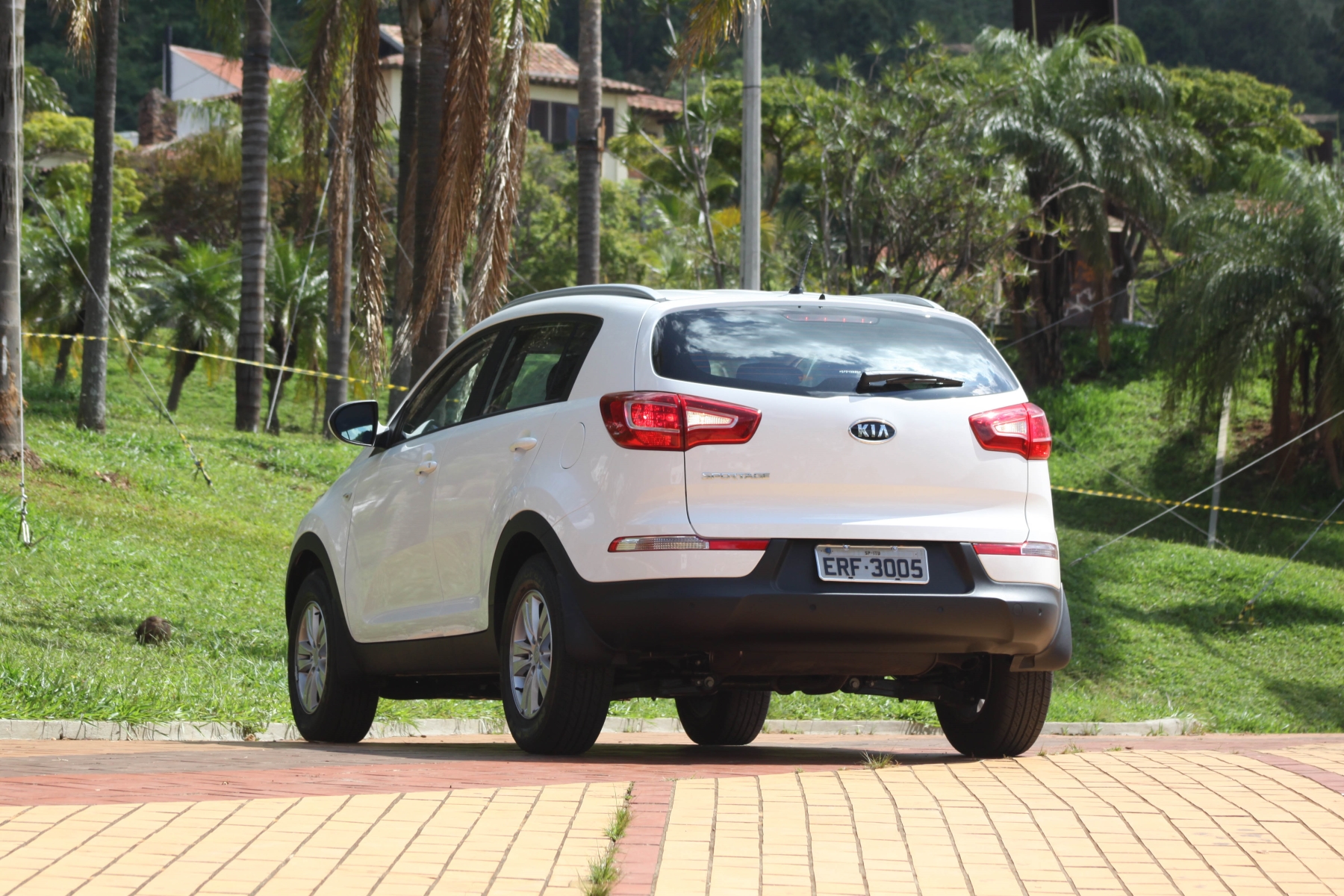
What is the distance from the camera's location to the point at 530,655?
6.59 meters

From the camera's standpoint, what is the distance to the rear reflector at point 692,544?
5.94 meters

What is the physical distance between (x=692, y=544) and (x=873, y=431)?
813 mm

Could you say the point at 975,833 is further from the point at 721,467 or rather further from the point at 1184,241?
the point at 1184,241

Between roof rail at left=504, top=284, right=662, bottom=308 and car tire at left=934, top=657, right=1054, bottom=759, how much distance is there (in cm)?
208

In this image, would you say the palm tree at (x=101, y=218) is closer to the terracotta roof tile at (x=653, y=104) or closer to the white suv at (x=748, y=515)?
the white suv at (x=748, y=515)

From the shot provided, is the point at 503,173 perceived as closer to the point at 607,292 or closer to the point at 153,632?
the point at 153,632

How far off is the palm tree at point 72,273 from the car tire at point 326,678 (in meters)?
34.9

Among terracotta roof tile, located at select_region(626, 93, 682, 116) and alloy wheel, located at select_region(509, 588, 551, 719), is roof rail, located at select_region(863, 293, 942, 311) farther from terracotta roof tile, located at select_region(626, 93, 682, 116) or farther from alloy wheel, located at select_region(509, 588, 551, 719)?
terracotta roof tile, located at select_region(626, 93, 682, 116)

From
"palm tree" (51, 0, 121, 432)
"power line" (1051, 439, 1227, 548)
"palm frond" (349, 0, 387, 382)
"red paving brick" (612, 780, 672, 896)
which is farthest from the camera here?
"power line" (1051, 439, 1227, 548)

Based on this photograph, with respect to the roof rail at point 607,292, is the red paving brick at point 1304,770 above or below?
below

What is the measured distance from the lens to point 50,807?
4.73m

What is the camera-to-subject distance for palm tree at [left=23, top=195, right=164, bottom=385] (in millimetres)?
42875

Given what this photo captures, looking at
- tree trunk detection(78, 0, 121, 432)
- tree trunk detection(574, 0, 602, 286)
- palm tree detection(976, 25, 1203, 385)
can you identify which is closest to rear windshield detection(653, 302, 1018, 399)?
tree trunk detection(574, 0, 602, 286)

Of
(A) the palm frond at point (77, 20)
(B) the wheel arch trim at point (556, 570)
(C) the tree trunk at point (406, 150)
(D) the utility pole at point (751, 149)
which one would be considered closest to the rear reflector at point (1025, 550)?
(B) the wheel arch trim at point (556, 570)
